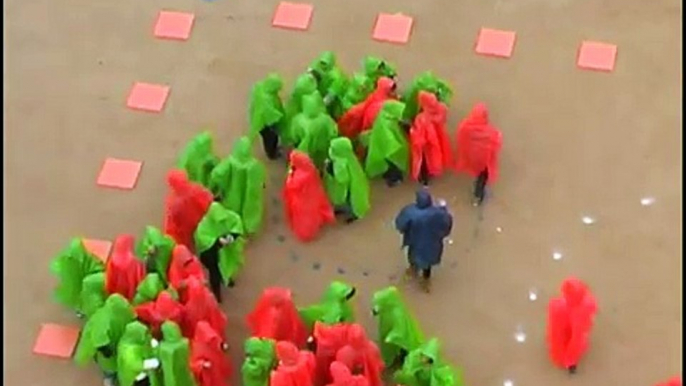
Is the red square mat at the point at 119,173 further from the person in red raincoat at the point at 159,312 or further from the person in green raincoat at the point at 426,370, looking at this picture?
the person in green raincoat at the point at 426,370

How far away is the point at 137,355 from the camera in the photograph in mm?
8156

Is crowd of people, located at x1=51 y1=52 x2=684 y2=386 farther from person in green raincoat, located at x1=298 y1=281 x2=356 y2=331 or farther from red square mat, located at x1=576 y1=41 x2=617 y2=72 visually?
red square mat, located at x1=576 y1=41 x2=617 y2=72

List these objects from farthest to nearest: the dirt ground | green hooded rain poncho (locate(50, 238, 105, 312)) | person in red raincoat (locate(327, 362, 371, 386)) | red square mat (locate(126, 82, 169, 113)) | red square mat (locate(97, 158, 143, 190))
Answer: red square mat (locate(126, 82, 169, 113))
red square mat (locate(97, 158, 143, 190))
the dirt ground
green hooded rain poncho (locate(50, 238, 105, 312))
person in red raincoat (locate(327, 362, 371, 386))

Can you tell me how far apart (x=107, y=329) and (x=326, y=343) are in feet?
3.41

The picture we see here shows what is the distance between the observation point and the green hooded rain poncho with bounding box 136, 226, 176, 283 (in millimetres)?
8586

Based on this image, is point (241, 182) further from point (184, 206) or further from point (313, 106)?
point (313, 106)

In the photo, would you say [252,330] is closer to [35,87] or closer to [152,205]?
[152,205]

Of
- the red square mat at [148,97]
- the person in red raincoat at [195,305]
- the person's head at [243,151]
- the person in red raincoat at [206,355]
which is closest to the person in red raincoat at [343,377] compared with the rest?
the person in red raincoat at [206,355]

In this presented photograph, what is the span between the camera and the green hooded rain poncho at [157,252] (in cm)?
859

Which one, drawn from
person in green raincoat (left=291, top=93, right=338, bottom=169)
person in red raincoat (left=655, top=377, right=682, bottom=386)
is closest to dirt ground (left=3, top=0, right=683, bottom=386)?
person in red raincoat (left=655, top=377, right=682, bottom=386)

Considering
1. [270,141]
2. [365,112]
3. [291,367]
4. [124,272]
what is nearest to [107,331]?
[124,272]

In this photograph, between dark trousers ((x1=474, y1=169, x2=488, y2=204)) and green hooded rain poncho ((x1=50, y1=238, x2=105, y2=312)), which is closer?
green hooded rain poncho ((x1=50, y1=238, x2=105, y2=312))

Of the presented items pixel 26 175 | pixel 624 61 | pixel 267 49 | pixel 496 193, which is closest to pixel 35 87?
pixel 26 175

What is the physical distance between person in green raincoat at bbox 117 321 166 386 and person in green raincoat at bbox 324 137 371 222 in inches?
53.3
